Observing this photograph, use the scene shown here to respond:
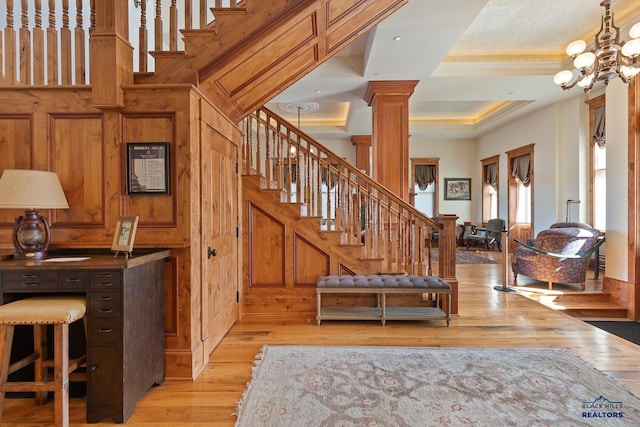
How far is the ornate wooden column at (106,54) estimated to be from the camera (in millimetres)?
2291

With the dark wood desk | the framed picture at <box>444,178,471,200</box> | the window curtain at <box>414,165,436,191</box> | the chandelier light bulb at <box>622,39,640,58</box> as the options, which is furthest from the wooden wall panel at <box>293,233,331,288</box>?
the framed picture at <box>444,178,471,200</box>

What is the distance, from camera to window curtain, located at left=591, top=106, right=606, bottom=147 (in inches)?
241

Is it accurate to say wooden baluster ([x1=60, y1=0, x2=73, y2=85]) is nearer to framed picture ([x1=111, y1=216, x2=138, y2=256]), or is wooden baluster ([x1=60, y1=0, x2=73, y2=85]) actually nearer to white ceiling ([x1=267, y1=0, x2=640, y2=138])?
framed picture ([x1=111, y1=216, x2=138, y2=256])

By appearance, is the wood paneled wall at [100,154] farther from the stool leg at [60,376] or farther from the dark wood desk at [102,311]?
the stool leg at [60,376]

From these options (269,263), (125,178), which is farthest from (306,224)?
(125,178)

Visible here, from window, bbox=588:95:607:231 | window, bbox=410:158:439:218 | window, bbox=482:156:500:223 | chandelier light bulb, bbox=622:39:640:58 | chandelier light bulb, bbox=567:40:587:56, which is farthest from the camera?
window, bbox=410:158:439:218

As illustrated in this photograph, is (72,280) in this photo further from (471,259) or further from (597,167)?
(597,167)

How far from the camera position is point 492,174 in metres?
10.0

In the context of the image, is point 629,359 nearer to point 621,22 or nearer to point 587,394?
point 587,394

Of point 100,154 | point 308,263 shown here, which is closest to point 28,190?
point 100,154

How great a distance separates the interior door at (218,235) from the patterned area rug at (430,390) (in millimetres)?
592

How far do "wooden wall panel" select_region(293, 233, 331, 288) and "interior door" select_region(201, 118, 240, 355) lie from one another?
2.31ft

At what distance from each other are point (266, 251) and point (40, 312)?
7.44 ft

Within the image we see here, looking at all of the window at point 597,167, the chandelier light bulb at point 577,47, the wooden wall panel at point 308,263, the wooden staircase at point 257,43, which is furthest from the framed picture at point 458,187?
the wooden staircase at point 257,43
